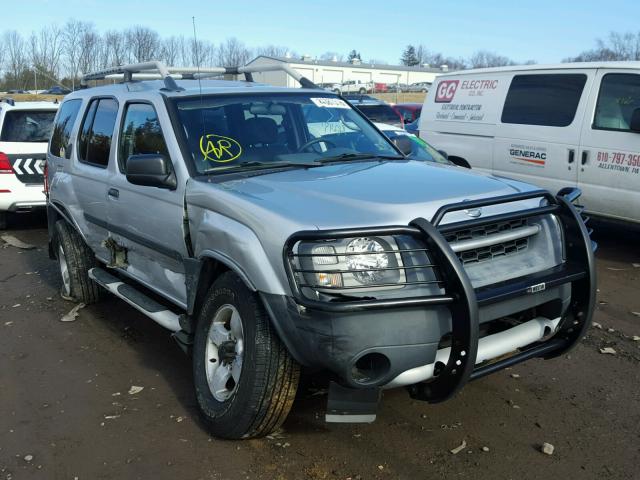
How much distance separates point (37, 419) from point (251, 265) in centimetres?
186

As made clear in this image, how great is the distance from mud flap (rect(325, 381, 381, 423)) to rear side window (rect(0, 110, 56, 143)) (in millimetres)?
8104

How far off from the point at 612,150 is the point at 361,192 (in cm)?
512

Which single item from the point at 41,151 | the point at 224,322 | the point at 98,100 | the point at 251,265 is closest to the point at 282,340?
the point at 251,265

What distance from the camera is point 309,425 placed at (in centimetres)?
383

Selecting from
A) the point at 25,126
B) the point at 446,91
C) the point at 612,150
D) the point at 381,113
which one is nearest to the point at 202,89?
the point at 612,150

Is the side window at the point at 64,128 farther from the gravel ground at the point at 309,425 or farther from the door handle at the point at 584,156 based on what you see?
the door handle at the point at 584,156

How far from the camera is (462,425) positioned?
3779 millimetres

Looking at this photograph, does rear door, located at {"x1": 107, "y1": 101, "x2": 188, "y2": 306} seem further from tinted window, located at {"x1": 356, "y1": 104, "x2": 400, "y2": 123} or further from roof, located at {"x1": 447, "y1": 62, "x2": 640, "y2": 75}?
tinted window, located at {"x1": 356, "y1": 104, "x2": 400, "y2": 123}

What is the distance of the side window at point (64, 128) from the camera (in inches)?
242

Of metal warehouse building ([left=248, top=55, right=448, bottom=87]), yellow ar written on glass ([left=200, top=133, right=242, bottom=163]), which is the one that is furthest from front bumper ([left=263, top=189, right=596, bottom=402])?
metal warehouse building ([left=248, top=55, right=448, bottom=87])

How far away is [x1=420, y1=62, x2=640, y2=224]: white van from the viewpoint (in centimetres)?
740

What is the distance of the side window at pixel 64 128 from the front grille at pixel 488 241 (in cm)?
411

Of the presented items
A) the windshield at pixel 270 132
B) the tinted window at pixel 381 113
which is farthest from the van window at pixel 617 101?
the tinted window at pixel 381 113

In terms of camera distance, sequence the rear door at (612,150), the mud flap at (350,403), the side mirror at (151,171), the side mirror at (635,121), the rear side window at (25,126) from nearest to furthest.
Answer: the mud flap at (350,403) < the side mirror at (151,171) < the side mirror at (635,121) < the rear door at (612,150) < the rear side window at (25,126)
